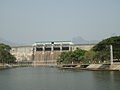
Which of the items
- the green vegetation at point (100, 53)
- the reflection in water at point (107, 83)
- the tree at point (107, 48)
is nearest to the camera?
the reflection in water at point (107, 83)

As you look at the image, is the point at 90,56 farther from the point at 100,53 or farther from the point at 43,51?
the point at 43,51

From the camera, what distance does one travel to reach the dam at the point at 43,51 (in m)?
180

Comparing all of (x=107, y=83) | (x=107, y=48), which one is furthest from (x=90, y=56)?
(x=107, y=83)

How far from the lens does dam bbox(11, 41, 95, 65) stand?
591 feet

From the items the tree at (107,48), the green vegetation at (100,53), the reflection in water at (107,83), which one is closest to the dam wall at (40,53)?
the green vegetation at (100,53)

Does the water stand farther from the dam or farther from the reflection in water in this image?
the dam

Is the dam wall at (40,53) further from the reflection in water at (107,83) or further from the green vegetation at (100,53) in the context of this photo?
the reflection in water at (107,83)

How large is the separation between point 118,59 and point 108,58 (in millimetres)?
3426

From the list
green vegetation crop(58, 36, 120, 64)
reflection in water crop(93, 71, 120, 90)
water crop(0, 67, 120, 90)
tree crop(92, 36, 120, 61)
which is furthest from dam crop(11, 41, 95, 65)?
reflection in water crop(93, 71, 120, 90)

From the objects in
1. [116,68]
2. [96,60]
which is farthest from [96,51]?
[116,68]

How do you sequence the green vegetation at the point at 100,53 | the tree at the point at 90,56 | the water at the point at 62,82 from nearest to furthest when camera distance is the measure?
1. the water at the point at 62,82
2. the green vegetation at the point at 100,53
3. the tree at the point at 90,56

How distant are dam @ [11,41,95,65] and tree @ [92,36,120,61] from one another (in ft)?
255

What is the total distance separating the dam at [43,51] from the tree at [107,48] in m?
77.9

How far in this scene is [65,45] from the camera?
18150 centimetres
